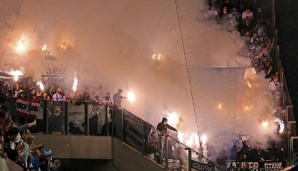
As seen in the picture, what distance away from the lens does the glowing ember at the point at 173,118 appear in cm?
2006

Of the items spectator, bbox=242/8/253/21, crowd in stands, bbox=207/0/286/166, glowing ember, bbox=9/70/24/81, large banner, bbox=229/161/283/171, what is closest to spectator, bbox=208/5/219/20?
crowd in stands, bbox=207/0/286/166

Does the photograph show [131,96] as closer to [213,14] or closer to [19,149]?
[213,14]

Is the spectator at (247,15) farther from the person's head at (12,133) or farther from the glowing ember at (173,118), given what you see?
the person's head at (12,133)

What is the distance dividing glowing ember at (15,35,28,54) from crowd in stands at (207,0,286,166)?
5326 mm

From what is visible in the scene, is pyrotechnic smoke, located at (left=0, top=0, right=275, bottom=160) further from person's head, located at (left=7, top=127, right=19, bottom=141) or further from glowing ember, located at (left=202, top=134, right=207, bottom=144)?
person's head, located at (left=7, top=127, right=19, bottom=141)

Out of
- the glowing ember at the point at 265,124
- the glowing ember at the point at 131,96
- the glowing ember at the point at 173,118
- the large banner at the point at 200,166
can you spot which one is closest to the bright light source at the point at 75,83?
the glowing ember at the point at 131,96

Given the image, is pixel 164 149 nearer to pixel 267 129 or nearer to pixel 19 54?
pixel 267 129

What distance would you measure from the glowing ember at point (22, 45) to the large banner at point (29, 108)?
472cm

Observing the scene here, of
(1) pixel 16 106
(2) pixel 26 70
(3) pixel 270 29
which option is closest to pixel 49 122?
(1) pixel 16 106

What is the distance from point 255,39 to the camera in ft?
66.6

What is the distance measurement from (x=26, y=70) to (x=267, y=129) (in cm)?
632

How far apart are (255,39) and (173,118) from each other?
3.08m

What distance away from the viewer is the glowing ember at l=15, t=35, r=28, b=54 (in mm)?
20141

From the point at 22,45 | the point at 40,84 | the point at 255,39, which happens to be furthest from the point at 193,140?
the point at 22,45
